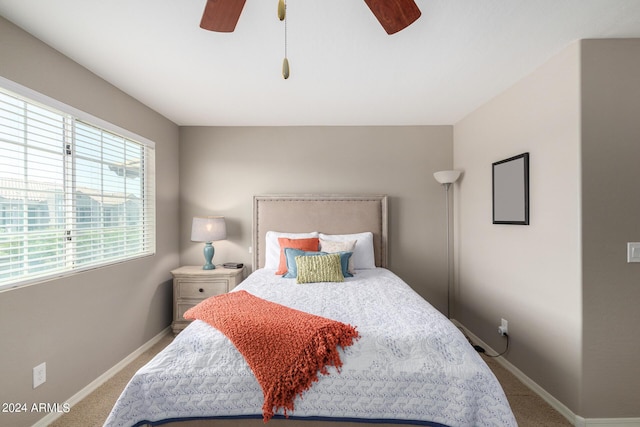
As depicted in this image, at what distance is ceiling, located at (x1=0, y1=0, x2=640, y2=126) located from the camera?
1568mm

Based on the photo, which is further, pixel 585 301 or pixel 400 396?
pixel 585 301

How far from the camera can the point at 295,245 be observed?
9.96ft

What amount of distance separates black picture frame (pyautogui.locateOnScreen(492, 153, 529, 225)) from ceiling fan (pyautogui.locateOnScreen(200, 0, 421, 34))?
1679 mm

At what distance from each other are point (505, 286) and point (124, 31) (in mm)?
3442

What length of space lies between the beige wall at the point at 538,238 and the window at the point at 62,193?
11.3 feet

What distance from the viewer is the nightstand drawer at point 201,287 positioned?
3139 millimetres

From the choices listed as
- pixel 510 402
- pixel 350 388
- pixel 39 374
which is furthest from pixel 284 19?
pixel 510 402

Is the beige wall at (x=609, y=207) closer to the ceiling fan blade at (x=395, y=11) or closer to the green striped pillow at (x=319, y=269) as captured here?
the ceiling fan blade at (x=395, y=11)

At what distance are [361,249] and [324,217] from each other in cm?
Result: 59

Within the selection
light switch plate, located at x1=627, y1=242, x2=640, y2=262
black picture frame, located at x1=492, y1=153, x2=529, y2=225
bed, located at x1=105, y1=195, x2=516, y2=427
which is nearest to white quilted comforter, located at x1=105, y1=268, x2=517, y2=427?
bed, located at x1=105, y1=195, x2=516, y2=427

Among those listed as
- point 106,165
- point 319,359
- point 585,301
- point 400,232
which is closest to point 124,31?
point 106,165

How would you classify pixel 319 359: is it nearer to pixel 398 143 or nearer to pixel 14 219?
pixel 14 219

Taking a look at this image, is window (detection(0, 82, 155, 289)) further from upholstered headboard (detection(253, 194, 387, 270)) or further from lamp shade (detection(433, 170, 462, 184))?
lamp shade (detection(433, 170, 462, 184))

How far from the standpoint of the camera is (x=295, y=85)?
2.48m
